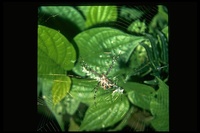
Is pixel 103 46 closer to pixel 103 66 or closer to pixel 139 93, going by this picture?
pixel 103 66

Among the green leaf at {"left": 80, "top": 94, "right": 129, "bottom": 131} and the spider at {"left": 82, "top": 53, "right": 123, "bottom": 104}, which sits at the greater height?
the spider at {"left": 82, "top": 53, "right": 123, "bottom": 104}

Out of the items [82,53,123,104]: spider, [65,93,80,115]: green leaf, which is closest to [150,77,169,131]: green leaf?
[82,53,123,104]: spider

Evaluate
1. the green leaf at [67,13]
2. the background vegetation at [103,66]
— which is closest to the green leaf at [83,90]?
the background vegetation at [103,66]

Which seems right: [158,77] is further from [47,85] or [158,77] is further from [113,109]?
[47,85]

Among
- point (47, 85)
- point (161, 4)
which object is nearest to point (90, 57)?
point (47, 85)

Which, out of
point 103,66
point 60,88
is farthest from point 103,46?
point 60,88

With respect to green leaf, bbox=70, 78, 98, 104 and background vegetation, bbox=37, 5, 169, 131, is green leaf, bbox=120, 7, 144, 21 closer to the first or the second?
background vegetation, bbox=37, 5, 169, 131
